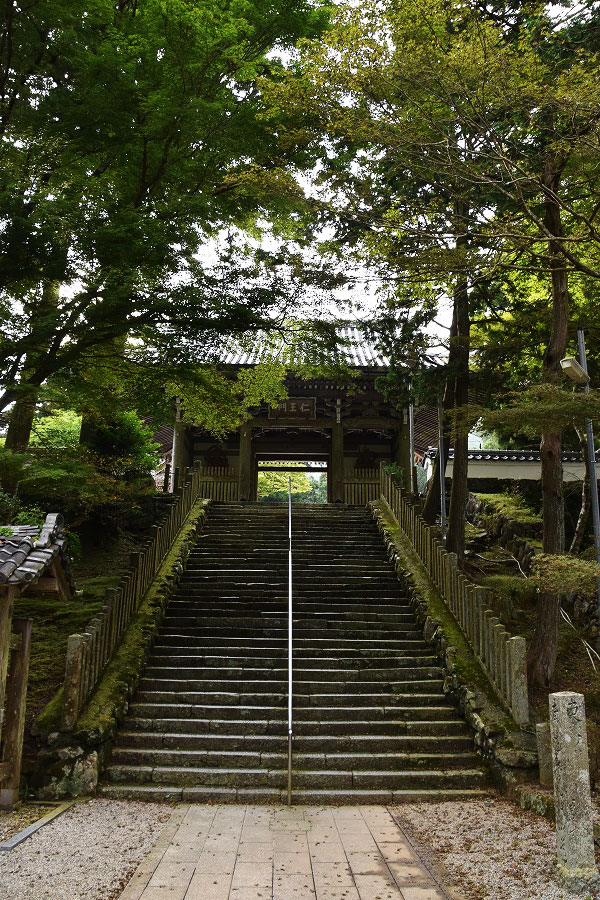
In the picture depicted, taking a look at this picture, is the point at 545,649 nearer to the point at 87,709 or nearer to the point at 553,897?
the point at 553,897

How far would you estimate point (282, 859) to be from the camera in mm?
4848

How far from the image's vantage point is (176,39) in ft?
25.0

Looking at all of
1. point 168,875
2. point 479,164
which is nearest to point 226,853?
point 168,875

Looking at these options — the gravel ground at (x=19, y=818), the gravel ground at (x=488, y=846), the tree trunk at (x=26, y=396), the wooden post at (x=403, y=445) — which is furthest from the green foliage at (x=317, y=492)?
the gravel ground at (x=19, y=818)

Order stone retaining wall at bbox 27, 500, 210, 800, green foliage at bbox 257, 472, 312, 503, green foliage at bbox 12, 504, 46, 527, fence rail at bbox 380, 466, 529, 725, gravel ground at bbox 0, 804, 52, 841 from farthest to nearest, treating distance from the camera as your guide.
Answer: green foliage at bbox 257, 472, 312, 503 → green foliage at bbox 12, 504, 46, 527 → fence rail at bbox 380, 466, 529, 725 → stone retaining wall at bbox 27, 500, 210, 800 → gravel ground at bbox 0, 804, 52, 841

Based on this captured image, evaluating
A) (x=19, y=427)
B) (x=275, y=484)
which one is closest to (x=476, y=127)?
(x=19, y=427)

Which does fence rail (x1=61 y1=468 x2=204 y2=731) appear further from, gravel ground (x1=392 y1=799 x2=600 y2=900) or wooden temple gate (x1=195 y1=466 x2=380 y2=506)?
wooden temple gate (x1=195 y1=466 x2=380 y2=506)

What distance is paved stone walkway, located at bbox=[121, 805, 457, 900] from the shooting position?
4309mm

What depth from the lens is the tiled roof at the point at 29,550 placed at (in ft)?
17.8

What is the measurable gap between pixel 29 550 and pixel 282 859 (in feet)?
11.4

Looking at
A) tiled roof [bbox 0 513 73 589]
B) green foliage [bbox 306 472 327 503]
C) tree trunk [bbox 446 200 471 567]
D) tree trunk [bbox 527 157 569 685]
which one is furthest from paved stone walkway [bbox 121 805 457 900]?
green foliage [bbox 306 472 327 503]

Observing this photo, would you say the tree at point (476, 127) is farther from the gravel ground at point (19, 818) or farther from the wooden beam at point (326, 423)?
the wooden beam at point (326, 423)

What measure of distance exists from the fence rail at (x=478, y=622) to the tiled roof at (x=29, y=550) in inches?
204

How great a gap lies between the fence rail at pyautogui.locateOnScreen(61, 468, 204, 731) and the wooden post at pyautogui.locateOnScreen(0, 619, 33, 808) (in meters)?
0.64
